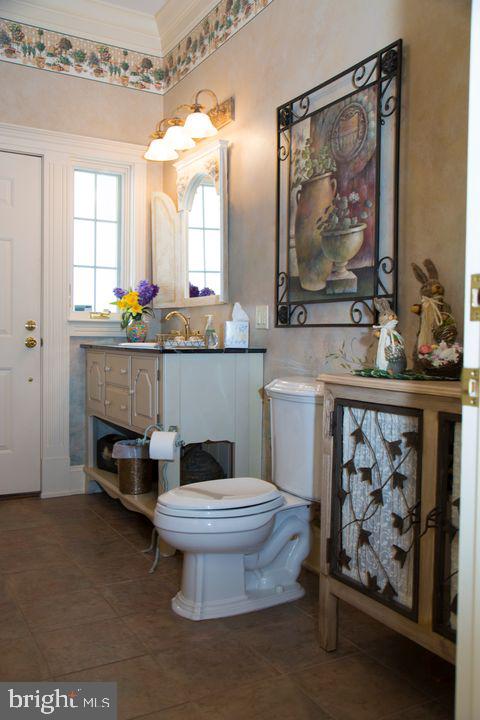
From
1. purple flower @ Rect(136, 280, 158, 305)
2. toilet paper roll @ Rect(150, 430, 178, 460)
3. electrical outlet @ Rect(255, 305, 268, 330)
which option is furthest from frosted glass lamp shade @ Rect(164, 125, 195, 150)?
toilet paper roll @ Rect(150, 430, 178, 460)

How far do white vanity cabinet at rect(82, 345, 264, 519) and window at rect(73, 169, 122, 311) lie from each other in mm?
885

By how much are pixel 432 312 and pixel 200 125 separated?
73.7 inches

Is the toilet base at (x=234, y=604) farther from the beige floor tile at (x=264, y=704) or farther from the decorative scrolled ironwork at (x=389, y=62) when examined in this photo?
the decorative scrolled ironwork at (x=389, y=62)

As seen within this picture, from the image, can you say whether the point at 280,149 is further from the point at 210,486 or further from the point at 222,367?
the point at 210,486

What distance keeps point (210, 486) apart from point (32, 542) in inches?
44.2

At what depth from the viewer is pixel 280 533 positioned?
2.35 meters

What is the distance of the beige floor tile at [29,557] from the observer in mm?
2635

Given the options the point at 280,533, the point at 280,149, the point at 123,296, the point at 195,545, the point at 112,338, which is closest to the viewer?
the point at 195,545

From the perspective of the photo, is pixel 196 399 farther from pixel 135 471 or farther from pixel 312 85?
pixel 312 85

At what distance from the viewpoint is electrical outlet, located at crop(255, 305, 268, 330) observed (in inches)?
114

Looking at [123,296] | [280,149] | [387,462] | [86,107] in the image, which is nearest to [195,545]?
[387,462]

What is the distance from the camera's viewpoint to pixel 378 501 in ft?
5.71

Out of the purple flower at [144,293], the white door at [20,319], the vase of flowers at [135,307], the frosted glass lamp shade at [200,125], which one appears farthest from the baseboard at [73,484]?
the frosted glass lamp shade at [200,125]

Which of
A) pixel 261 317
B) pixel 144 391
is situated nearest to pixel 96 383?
pixel 144 391
